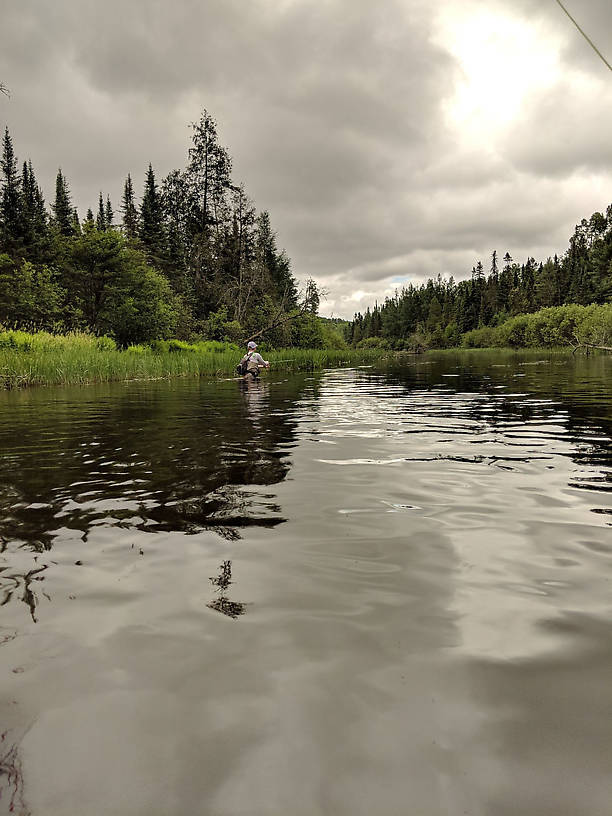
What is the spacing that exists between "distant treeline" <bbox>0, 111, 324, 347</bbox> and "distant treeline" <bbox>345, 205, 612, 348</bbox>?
40967mm

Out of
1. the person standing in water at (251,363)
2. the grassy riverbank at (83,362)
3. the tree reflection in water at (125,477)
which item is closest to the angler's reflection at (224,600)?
the tree reflection in water at (125,477)

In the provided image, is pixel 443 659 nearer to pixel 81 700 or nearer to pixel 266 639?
pixel 266 639

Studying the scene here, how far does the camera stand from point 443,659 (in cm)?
197

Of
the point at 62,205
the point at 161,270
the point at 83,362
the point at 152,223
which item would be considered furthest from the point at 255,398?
the point at 62,205

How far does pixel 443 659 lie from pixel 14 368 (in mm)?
17971

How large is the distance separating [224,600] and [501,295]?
416ft

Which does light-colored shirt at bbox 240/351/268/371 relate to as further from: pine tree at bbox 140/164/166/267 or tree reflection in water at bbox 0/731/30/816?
pine tree at bbox 140/164/166/267

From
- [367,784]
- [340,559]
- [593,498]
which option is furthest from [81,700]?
[593,498]

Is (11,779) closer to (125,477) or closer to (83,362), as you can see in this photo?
(125,477)

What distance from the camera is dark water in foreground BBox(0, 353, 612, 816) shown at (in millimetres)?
1398

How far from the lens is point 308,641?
6.98 ft

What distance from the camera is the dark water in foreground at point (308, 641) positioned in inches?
55.1

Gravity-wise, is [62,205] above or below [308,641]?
above

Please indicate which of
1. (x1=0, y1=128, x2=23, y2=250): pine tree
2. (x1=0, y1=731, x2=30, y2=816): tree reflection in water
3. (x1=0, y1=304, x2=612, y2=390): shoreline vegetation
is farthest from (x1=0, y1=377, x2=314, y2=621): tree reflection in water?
(x1=0, y1=128, x2=23, y2=250): pine tree
